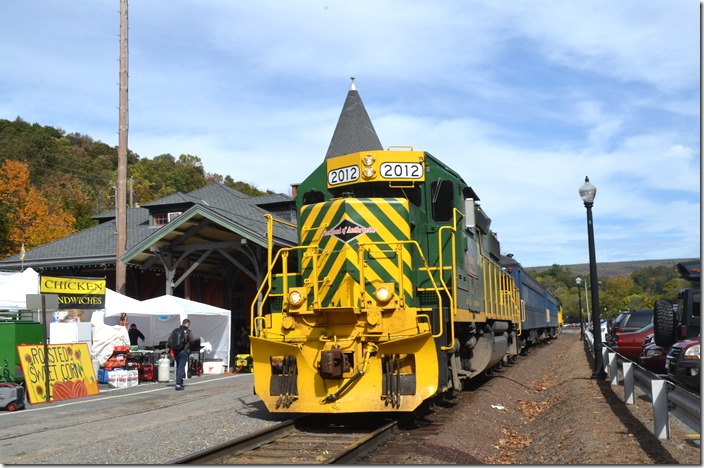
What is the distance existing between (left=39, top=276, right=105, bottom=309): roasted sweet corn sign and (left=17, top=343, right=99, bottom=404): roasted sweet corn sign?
138 centimetres

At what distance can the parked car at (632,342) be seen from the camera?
65.5 ft

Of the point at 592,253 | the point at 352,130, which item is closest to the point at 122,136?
the point at 592,253

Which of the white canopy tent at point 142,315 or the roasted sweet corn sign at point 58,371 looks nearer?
the roasted sweet corn sign at point 58,371

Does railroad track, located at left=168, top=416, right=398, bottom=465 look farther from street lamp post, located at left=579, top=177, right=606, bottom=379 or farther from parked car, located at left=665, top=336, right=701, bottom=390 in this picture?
street lamp post, located at left=579, top=177, right=606, bottom=379

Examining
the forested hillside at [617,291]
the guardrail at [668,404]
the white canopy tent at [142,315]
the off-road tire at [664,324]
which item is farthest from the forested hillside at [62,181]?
the forested hillside at [617,291]

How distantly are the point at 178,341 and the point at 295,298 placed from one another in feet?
23.3

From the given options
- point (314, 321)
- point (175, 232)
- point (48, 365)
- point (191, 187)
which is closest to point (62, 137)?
point (191, 187)

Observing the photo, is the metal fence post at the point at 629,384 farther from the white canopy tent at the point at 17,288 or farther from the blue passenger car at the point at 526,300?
the white canopy tent at the point at 17,288

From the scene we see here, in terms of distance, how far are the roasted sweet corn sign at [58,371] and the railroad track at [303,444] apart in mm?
6528

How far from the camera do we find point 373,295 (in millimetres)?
9125

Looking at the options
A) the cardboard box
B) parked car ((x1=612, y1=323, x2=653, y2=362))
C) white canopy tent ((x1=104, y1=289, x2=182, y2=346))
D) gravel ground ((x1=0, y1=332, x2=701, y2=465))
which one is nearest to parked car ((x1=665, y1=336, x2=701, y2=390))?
gravel ground ((x1=0, y1=332, x2=701, y2=465))

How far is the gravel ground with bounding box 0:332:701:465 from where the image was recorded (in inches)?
286

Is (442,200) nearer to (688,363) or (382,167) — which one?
(382,167)

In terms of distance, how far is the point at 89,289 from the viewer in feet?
55.0
